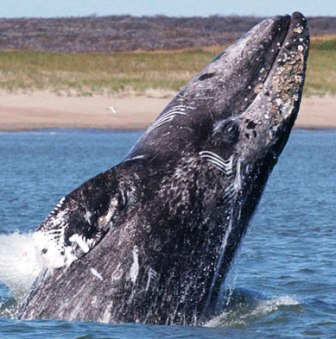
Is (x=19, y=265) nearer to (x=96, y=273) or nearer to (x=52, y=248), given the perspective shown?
(x=52, y=248)

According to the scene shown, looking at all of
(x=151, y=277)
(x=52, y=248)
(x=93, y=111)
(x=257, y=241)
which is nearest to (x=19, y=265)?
(x=52, y=248)

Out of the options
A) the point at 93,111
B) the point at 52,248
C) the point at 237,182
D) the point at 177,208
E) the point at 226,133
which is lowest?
the point at 93,111

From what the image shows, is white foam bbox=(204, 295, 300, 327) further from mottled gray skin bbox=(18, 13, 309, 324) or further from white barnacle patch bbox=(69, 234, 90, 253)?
white barnacle patch bbox=(69, 234, 90, 253)

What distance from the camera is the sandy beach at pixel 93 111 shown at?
32972mm

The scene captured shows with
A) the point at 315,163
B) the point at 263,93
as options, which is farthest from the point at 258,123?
the point at 315,163

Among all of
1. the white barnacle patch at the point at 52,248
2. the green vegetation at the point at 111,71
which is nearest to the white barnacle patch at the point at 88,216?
the white barnacle patch at the point at 52,248

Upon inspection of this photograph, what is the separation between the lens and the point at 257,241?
12.7 meters

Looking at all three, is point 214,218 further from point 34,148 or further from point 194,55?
point 194,55

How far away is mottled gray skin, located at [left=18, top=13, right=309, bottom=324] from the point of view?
7.26 m

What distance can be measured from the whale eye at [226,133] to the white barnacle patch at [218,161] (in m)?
0.12

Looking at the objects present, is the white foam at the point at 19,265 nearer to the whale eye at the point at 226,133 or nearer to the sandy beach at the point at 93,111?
the whale eye at the point at 226,133

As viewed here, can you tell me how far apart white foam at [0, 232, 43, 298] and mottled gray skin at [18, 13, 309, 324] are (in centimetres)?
11

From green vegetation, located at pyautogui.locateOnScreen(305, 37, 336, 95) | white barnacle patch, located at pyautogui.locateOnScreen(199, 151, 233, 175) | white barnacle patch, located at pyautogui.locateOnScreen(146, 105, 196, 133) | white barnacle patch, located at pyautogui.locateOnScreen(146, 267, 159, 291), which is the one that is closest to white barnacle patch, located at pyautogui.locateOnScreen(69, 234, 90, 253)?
white barnacle patch, located at pyautogui.locateOnScreen(146, 267, 159, 291)

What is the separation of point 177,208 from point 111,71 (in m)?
37.0
